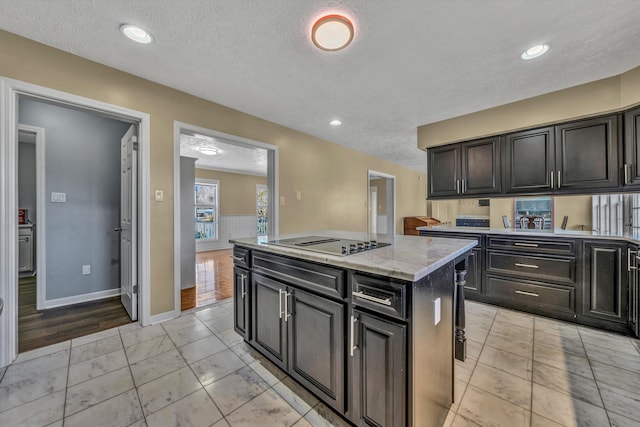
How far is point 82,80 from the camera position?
2.10m

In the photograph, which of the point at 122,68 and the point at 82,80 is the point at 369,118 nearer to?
the point at 122,68

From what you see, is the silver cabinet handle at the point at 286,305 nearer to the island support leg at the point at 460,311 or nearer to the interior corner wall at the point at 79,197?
the island support leg at the point at 460,311

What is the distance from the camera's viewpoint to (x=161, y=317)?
2506 mm

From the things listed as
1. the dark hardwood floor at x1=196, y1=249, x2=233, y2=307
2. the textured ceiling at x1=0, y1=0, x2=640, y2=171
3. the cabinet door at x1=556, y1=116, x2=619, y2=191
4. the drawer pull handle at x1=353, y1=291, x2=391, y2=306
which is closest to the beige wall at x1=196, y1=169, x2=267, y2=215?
the dark hardwood floor at x1=196, y1=249, x2=233, y2=307

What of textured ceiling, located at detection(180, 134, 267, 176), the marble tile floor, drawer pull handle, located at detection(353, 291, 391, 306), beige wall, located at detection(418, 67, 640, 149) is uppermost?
textured ceiling, located at detection(180, 134, 267, 176)

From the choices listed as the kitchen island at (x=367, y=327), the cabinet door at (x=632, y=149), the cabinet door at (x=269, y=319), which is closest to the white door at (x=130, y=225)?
the cabinet door at (x=269, y=319)

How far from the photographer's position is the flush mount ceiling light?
1655mm

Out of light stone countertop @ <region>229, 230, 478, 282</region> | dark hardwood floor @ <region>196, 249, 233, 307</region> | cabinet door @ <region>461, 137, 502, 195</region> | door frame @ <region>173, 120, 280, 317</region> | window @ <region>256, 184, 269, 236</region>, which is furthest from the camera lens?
window @ <region>256, 184, 269, 236</region>

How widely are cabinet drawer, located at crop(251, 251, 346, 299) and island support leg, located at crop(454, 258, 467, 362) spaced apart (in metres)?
0.99

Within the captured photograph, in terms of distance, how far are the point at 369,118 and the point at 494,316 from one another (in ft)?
9.19

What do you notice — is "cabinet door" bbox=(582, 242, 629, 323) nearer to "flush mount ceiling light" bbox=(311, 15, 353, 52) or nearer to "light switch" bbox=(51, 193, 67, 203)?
"flush mount ceiling light" bbox=(311, 15, 353, 52)

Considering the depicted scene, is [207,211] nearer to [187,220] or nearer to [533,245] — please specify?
[187,220]

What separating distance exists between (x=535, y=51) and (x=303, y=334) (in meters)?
2.78

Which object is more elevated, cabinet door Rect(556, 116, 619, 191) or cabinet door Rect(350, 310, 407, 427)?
cabinet door Rect(556, 116, 619, 191)
